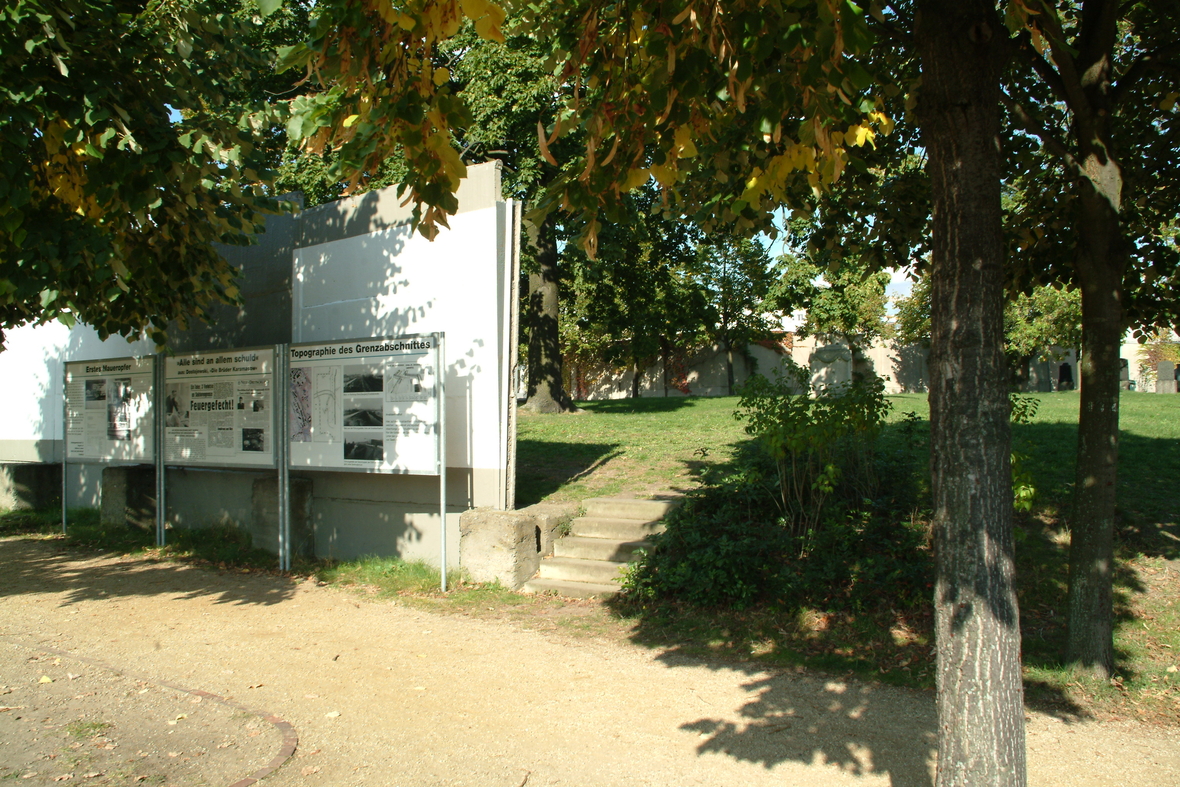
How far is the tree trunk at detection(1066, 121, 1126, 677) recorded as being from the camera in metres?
5.23

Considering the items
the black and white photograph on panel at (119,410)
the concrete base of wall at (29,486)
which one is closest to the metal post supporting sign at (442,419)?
the black and white photograph on panel at (119,410)

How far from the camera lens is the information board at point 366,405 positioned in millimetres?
7828

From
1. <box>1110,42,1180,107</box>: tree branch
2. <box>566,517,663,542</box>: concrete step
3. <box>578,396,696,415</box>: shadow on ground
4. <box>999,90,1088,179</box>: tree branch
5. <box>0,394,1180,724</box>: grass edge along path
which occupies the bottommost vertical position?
<box>0,394,1180,724</box>: grass edge along path

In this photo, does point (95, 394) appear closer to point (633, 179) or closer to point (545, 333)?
point (545, 333)

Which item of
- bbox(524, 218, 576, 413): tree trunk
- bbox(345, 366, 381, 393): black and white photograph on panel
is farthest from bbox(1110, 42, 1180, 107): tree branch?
bbox(524, 218, 576, 413): tree trunk

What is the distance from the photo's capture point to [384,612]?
23.9 ft

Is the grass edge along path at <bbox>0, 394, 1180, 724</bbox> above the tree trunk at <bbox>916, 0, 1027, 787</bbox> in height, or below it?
below

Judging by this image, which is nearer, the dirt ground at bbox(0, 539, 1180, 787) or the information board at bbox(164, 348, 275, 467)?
the dirt ground at bbox(0, 539, 1180, 787)

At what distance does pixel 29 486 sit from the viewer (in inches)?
546

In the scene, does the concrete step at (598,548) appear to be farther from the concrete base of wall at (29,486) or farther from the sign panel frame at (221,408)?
the concrete base of wall at (29,486)

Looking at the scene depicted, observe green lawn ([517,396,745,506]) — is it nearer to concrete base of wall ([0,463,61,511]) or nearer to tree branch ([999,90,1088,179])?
A: tree branch ([999,90,1088,179])

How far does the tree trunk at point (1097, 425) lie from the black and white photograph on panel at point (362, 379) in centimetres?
591

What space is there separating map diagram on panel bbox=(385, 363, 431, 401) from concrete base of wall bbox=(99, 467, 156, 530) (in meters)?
5.41

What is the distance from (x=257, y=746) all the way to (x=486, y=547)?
135 inches
